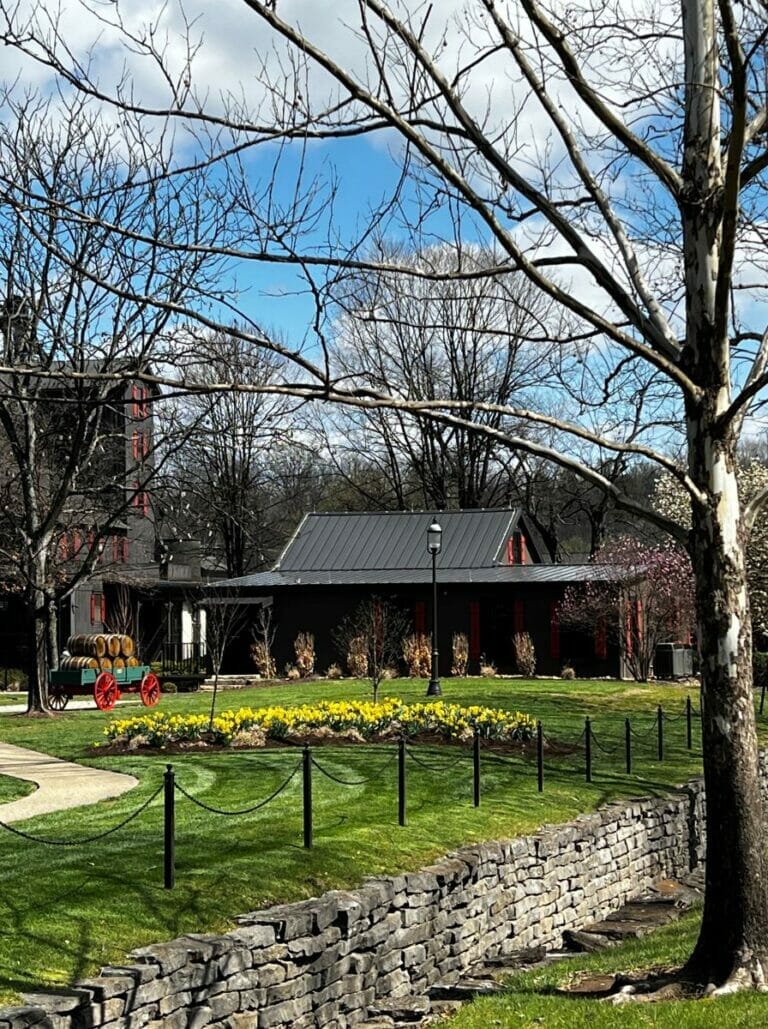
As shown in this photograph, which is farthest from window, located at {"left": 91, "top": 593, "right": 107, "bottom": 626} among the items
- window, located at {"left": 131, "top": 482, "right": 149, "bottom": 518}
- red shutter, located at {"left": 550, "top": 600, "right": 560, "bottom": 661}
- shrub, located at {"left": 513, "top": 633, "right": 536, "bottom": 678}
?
red shutter, located at {"left": 550, "top": 600, "right": 560, "bottom": 661}

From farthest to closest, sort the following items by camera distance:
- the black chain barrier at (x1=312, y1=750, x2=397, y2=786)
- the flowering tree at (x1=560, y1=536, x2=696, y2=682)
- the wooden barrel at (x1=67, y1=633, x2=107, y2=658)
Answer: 1. the flowering tree at (x1=560, y1=536, x2=696, y2=682)
2. the wooden barrel at (x1=67, y1=633, x2=107, y2=658)
3. the black chain barrier at (x1=312, y1=750, x2=397, y2=786)

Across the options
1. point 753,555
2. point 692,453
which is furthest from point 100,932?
point 753,555

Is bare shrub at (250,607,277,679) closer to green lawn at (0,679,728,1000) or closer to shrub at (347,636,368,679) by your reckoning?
shrub at (347,636,368,679)

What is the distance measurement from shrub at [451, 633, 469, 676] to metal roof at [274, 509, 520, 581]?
8.87ft

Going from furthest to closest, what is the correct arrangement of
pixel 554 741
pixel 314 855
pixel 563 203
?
pixel 554 741, pixel 314 855, pixel 563 203

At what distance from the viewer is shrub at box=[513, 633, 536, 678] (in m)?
34.6

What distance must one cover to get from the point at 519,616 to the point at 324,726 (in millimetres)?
18474

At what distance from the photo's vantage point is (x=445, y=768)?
600 inches

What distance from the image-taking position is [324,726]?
18.0 meters

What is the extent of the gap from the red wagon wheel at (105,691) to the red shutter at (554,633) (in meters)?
14.3

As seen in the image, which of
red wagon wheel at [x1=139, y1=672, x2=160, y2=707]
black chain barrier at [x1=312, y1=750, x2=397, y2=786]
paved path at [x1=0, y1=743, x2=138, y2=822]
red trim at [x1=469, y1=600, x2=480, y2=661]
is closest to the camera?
paved path at [x1=0, y1=743, x2=138, y2=822]

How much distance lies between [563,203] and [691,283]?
50.8 inches

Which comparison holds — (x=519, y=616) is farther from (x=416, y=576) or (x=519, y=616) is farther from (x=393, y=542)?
(x=393, y=542)

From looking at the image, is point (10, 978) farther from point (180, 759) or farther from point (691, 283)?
point (180, 759)
